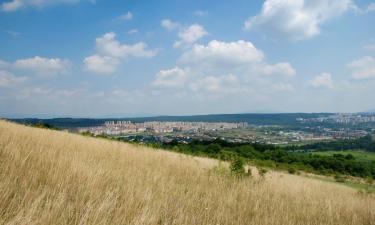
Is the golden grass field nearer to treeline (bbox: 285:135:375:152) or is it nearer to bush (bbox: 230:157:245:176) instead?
bush (bbox: 230:157:245:176)

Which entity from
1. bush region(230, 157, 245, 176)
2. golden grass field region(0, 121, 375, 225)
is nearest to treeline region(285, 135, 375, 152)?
bush region(230, 157, 245, 176)

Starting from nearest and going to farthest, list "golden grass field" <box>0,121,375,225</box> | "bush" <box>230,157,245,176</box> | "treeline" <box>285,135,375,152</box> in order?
"golden grass field" <box>0,121,375,225</box>
"bush" <box>230,157,245,176</box>
"treeline" <box>285,135,375,152</box>

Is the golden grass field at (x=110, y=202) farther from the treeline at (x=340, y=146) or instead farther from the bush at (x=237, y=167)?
the treeline at (x=340, y=146)

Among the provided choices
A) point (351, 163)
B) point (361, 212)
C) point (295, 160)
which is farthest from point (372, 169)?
point (361, 212)

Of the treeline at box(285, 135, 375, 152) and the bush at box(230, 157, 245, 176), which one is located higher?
the bush at box(230, 157, 245, 176)

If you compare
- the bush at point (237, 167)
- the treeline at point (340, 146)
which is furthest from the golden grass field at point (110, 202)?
the treeline at point (340, 146)

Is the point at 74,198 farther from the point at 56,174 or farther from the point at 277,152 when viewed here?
the point at 277,152

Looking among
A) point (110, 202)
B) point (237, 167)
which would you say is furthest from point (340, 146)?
point (110, 202)

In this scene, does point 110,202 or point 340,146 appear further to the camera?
point 340,146

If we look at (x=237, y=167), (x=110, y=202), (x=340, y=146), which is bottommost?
(x=340, y=146)

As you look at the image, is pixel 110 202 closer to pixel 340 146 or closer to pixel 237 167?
pixel 237 167

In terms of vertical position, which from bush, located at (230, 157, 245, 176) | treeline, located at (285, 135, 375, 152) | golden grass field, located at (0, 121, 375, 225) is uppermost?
golden grass field, located at (0, 121, 375, 225)
